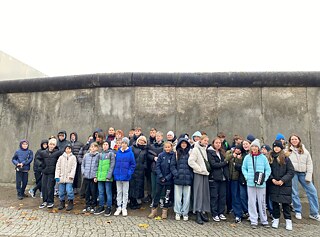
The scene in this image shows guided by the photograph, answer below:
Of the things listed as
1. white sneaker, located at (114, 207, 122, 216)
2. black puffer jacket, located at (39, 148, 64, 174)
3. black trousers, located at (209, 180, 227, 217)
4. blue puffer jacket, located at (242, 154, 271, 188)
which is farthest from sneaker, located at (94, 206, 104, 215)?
blue puffer jacket, located at (242, 154, 271, 188)

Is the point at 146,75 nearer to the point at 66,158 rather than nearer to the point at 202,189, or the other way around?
the point at 66,158

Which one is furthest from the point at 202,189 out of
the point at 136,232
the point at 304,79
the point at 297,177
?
the point at 304,79

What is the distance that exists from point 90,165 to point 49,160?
1188mm

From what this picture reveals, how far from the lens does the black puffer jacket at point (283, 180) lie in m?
5.18

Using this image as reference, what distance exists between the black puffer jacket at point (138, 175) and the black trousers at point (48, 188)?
198 centimetres

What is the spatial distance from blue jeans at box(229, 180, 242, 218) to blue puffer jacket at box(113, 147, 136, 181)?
2.37 meters

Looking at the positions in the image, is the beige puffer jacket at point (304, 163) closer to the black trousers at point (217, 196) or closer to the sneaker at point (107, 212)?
the black trousers at point (217, 196)

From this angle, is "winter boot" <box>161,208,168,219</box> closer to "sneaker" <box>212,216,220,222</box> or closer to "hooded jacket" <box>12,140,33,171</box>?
"sneaker" <box>212,216,220,222</box>

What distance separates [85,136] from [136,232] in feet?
15.2

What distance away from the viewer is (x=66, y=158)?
20.8 ft

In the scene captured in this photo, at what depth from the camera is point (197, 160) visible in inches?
223

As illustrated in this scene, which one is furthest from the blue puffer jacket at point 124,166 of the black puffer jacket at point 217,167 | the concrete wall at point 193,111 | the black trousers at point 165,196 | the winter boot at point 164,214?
the concrete wall at point 193,111

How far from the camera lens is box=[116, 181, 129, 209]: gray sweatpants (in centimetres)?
583

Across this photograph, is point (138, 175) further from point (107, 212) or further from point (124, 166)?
point (107, 212)
